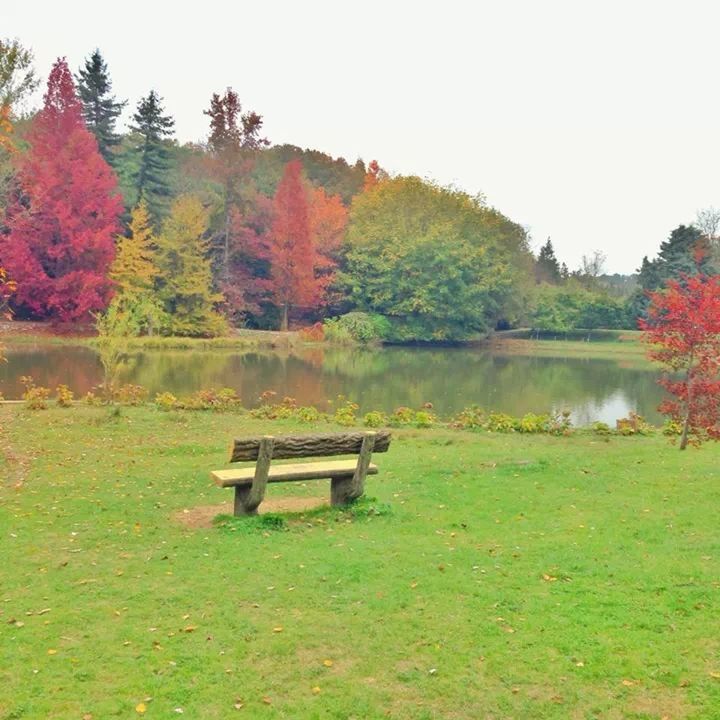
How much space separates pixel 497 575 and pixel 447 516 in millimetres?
1977

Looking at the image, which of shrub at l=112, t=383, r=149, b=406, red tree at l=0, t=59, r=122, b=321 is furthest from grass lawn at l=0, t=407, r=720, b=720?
red tree at l=0, t=59, r=122, b=321

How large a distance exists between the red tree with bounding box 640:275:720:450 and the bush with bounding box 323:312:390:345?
3437 centimetres

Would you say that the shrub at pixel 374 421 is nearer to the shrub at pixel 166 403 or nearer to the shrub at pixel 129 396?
the shrub at pixel 166 403

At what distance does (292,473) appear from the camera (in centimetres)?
685

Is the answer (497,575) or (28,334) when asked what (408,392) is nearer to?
(497,575)

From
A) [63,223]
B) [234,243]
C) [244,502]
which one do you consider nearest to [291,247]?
[234,243]

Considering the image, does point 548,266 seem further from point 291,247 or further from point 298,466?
point 298,466

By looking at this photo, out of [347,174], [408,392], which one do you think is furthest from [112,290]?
[347,174]

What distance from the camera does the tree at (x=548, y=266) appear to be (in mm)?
73625

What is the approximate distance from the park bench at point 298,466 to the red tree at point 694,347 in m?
6.20

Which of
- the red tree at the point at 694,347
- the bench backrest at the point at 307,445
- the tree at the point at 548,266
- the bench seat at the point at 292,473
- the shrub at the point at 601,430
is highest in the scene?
the tree at the point at 548,266

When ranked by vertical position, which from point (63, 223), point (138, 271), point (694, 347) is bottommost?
point (694, 347)

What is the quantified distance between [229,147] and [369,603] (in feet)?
148

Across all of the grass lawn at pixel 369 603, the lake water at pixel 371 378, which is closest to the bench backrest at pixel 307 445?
the grass lawn at pixel 369 603
